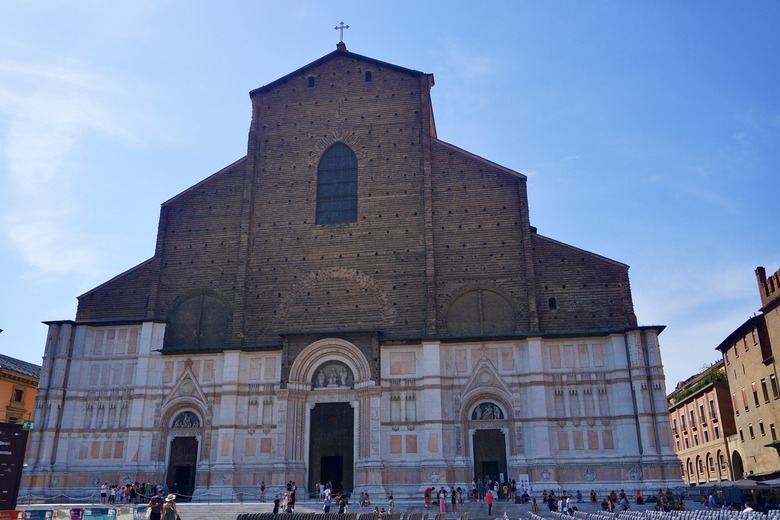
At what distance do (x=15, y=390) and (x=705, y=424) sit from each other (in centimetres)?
4221

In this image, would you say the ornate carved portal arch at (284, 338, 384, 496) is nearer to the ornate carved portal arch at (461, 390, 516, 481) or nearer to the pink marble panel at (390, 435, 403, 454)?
the pink marble panel at (390, 435, 403, 454)

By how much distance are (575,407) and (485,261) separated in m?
6.59

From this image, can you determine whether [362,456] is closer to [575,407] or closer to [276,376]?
[276,376]

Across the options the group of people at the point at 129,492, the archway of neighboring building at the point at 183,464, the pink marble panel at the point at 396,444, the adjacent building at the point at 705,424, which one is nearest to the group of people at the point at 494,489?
the pink marble panel at the point at 396,444

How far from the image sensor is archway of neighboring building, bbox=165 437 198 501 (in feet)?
85.7

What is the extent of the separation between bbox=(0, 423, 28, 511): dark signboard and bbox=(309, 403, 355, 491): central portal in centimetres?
1358

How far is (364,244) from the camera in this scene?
92.3ft

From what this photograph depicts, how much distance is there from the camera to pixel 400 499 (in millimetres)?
24047

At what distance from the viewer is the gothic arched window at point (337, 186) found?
95.7 ft

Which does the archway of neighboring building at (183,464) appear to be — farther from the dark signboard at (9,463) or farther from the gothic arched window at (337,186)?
the dark signboard at (9,463)

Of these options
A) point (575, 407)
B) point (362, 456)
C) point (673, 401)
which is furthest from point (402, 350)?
point (673, 401)

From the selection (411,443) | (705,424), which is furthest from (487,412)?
(705,424)

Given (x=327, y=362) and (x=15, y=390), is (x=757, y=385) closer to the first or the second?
(x=327, y=362)

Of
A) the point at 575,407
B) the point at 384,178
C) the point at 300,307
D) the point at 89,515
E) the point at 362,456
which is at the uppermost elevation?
the point at 384,178
